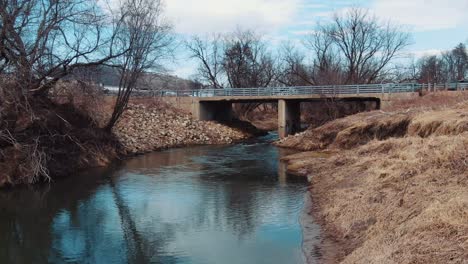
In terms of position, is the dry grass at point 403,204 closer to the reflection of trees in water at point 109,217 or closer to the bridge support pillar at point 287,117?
the reflection of trees in water at point 109,217

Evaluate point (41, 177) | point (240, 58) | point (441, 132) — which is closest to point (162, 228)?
point (41, 177)

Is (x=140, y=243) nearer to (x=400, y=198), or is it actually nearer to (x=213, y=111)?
(x=400, y=198)

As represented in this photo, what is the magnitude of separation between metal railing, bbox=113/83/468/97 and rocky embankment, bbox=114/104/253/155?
212 cm

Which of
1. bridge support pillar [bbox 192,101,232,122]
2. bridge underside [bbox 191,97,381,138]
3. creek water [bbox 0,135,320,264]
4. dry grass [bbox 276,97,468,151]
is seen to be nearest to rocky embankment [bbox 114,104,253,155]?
bridge support pillar [bbox 192,101,232,122]

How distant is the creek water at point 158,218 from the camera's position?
11.4 metres

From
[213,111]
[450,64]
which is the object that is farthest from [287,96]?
[450,64]

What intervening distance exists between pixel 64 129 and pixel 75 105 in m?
3.24

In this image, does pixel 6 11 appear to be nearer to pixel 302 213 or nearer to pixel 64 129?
pixel 64 129

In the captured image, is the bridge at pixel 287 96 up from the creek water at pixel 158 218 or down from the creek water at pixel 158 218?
up

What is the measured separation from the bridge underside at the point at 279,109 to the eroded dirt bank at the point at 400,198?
19.5 metres

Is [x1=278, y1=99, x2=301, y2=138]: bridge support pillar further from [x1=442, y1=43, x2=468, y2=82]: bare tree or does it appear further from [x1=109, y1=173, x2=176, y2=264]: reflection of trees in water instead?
[x1=442, y1=43, x2=468, y2=82]: bare tree

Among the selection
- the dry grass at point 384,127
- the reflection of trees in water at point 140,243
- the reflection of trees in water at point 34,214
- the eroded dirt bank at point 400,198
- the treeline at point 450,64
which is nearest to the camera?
the eroded dirt bank at point 400,198

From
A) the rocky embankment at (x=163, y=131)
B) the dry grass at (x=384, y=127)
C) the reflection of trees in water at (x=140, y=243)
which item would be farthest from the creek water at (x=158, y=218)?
the rocky embankment at (x=163, y=131)


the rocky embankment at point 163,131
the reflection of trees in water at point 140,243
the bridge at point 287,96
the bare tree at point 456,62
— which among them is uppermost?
the bare tree at point 456,62
